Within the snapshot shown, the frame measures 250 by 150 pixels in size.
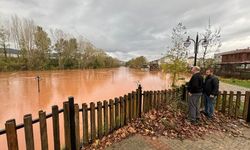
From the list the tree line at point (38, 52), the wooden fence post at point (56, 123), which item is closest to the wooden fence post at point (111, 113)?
the wooden fence post at point (56, 123)

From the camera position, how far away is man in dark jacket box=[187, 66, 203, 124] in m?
4.86

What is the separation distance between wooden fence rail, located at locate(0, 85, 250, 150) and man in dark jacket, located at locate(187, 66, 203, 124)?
3.71ft

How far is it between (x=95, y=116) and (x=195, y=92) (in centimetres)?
305

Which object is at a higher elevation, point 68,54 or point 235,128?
point 68,54

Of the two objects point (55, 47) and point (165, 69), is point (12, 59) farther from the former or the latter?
point (165, 69)

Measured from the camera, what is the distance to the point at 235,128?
5.02 m

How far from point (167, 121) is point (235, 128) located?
2.14 metres

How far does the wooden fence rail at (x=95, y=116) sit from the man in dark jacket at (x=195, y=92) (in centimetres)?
113

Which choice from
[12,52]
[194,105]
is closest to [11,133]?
[194,105]

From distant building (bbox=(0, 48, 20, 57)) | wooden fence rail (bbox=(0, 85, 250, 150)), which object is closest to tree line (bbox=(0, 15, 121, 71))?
distant building (bbox=(0, 48, 20, 57))

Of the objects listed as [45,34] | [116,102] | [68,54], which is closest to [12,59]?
[45,34]

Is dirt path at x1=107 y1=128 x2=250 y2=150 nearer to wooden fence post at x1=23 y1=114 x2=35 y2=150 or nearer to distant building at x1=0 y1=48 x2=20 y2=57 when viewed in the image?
wooden fence post at x1=23 y1=114 x2=35 y2=150

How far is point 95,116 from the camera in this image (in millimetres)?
4207

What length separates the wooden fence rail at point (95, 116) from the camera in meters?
2.59
